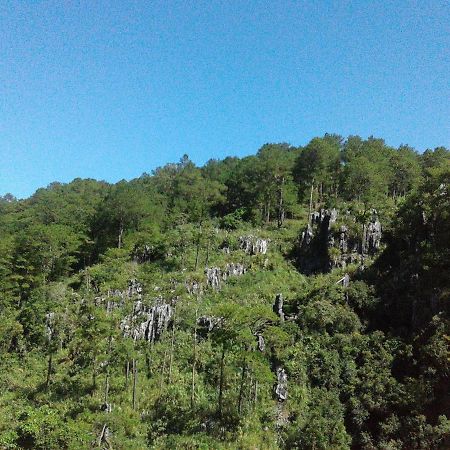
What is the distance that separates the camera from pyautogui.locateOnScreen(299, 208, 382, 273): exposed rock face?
1535 inches

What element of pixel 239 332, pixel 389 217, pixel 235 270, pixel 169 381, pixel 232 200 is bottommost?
pixel 169 381

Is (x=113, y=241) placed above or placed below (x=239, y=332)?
above

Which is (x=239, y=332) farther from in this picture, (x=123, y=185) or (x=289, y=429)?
(x=123, y=185)

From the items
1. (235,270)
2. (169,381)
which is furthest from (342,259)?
(169,381)

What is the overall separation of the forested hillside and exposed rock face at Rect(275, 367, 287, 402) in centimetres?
22

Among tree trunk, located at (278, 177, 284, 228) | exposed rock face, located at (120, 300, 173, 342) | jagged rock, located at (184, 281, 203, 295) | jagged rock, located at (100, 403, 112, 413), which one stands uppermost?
tree trunk, located at (278, 177, 284, 228)

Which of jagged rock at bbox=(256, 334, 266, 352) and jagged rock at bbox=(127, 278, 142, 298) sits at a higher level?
jagged rock at bbox=(127, 278, 142, 298)

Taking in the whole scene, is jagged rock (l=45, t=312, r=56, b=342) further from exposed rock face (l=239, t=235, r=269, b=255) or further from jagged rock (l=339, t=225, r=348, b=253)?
jagged rock (l=339, t=225, r=348, b=253)

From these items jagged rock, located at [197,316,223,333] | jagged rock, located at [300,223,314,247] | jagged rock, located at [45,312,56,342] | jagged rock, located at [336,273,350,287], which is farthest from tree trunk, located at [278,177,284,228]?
jagged rock, located at [45,312,56,342]

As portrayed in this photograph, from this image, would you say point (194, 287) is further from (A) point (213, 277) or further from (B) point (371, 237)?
(B) point (371, 237)

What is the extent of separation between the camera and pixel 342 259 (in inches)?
1542

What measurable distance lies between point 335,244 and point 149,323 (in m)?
19.8

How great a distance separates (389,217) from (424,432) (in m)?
23.9

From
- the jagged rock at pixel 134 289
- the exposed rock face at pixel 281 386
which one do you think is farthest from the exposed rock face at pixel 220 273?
the exposed rock face at pixel 281 386
